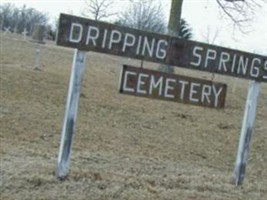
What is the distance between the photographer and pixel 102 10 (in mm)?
55156

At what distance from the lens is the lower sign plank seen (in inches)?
258

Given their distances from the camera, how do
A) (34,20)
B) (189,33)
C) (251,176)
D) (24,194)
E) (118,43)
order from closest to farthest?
(24,194) < (118,43) < (251,176) < (189,33) < (34,20)

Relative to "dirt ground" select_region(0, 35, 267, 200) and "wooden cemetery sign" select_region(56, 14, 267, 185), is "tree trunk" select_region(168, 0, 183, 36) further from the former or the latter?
"wooden cemetery sign" select_region(56, 14, 267, 185)

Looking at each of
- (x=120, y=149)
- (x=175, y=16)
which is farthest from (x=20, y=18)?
(x=120, y=149)

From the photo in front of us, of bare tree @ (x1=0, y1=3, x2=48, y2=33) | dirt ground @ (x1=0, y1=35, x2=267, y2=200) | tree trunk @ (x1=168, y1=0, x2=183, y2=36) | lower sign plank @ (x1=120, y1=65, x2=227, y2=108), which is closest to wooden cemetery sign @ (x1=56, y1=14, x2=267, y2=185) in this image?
lower sign plank @ (x1=120, y1=65, x2=227, y2=108)

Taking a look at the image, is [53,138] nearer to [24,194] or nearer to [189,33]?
[24,194]

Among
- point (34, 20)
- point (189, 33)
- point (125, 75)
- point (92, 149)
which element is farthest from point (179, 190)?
point (34, 20)

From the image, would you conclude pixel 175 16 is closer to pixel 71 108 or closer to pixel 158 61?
pixel 158 61

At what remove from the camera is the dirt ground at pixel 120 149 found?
629 cm

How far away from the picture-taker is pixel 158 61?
6.63 meters

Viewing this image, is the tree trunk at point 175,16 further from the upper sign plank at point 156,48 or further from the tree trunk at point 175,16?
the upper sign plank at point 156,48

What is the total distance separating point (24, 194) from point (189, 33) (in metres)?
48.7

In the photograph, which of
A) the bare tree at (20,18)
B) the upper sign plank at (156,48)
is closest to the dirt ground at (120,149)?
the upper sign plank at (156,48)

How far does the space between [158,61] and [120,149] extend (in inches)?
92.3
